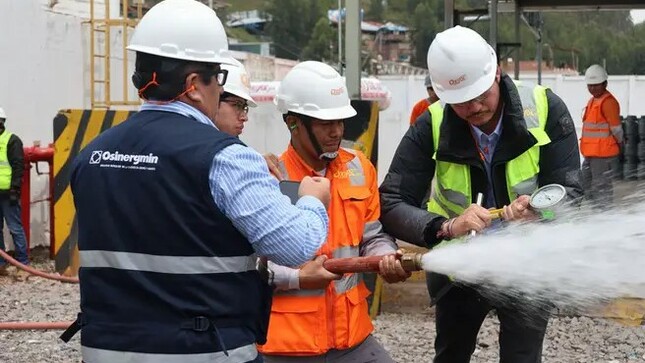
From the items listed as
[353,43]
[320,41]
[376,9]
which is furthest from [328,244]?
[376,9]

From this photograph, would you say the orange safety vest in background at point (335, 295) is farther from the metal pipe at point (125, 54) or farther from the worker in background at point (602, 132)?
the worker in background at point (602, 132)

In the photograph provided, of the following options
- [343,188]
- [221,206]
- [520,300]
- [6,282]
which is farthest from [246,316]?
[6,282]

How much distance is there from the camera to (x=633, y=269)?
3354 mm

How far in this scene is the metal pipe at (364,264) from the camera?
3.35 metres

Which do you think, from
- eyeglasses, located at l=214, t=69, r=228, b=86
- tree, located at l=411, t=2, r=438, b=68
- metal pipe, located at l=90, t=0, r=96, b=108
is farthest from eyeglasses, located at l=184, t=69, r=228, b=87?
tree, located at l=411, t=2, r=438, b=68

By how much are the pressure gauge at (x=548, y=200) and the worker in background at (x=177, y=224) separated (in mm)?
973

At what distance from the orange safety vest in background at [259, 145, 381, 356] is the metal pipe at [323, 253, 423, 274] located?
0.24 m

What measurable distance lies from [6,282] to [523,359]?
757 cm

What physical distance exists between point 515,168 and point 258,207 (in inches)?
61.6

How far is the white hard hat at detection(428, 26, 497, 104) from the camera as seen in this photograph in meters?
3.79

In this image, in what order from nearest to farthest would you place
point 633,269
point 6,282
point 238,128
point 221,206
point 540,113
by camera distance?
point 221,206, point 633,269, point 540,113, point 238,128, point 6,282

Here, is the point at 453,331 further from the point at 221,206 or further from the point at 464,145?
the point at 221,206

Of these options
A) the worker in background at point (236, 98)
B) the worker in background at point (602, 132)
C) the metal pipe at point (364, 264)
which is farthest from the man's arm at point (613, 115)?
the metal pipe at point (364, 264)

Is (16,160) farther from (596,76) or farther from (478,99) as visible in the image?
(596,76)
